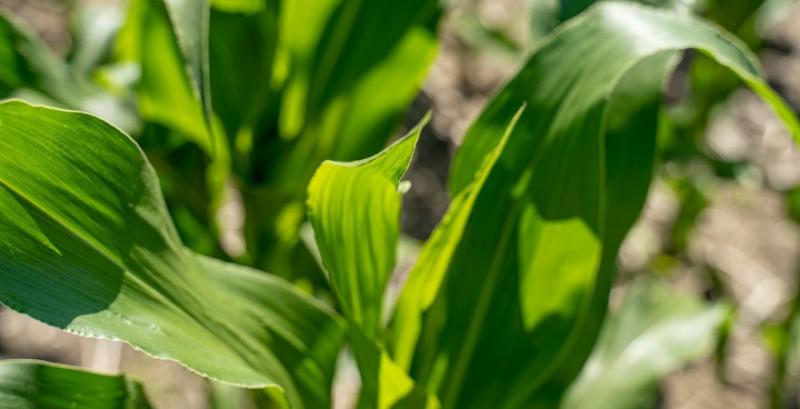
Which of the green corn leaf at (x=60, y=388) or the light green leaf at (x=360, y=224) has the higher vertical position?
the light green leaf at (x=360, y=224)

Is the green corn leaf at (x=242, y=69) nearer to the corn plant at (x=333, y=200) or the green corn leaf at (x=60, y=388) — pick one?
the corn plant at (x=333, y=200)

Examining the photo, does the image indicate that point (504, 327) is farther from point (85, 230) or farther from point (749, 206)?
point (749, 206)

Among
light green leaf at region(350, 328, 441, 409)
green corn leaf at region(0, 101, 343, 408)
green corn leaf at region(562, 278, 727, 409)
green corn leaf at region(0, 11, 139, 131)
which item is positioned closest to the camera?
green corn leaf at region(0, 101, 343, 408)

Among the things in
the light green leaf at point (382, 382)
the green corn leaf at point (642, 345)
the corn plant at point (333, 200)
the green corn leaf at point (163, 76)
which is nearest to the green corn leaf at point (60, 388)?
the corn plant at point (333, 200)

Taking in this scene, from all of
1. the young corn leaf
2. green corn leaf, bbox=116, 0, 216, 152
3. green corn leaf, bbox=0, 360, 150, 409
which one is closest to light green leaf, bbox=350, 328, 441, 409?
the young corn leaf

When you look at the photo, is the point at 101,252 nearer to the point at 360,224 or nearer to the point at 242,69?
the point at 360,224

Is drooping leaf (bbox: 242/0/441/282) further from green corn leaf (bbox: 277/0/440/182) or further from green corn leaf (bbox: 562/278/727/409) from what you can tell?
green corn leaf (bbox: 562/278/727/409)
